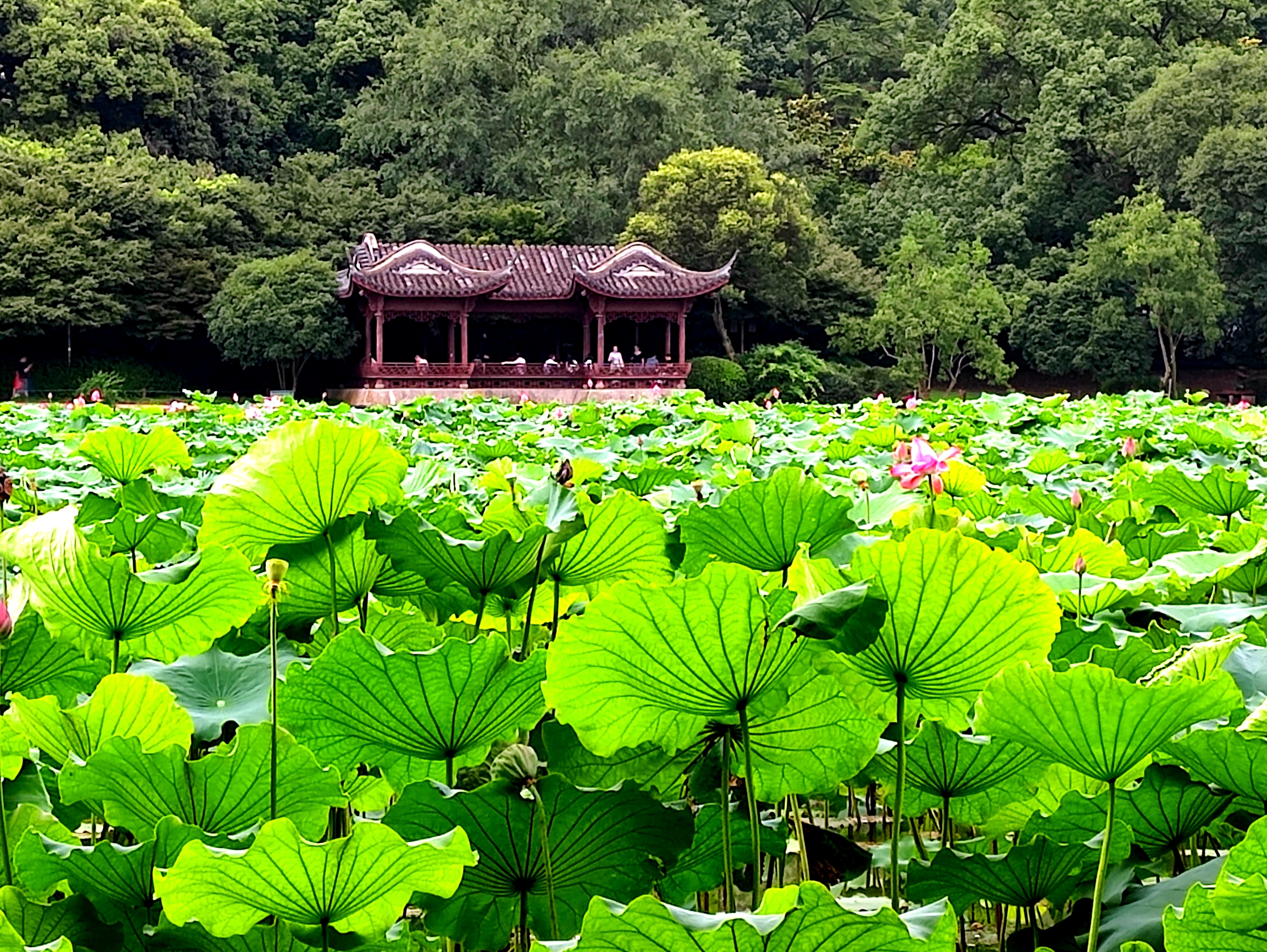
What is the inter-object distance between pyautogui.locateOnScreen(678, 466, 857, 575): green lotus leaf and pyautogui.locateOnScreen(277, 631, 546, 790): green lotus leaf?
271 millimetres

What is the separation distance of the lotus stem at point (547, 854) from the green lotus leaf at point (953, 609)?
126 mm

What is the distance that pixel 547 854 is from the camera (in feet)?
1.59

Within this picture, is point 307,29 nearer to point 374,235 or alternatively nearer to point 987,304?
point 374,235

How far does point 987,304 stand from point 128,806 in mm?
17689

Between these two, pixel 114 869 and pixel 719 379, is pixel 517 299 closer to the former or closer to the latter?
pixel 719 379

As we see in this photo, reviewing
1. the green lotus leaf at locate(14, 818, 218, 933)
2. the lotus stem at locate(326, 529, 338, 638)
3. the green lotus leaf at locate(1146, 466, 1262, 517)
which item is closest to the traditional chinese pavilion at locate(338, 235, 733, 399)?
the green lotus leaf at locate(1146, 466, 1262, 517)

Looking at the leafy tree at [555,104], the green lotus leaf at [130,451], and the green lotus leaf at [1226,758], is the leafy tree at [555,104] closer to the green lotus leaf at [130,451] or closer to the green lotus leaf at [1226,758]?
the green lotus leaf at [130,451]

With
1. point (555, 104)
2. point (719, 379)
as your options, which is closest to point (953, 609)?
point (719, 379)

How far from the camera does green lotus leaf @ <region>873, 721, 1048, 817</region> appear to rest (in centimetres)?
58

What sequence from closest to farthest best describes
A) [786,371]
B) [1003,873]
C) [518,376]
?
1. [1003,873]
2. [518,376]
3. [786,371]

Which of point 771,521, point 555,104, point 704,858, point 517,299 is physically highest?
point 555,104

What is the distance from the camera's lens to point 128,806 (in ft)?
1.69

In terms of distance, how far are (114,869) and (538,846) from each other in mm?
143

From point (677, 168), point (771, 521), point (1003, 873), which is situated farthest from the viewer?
point (677, 168)
